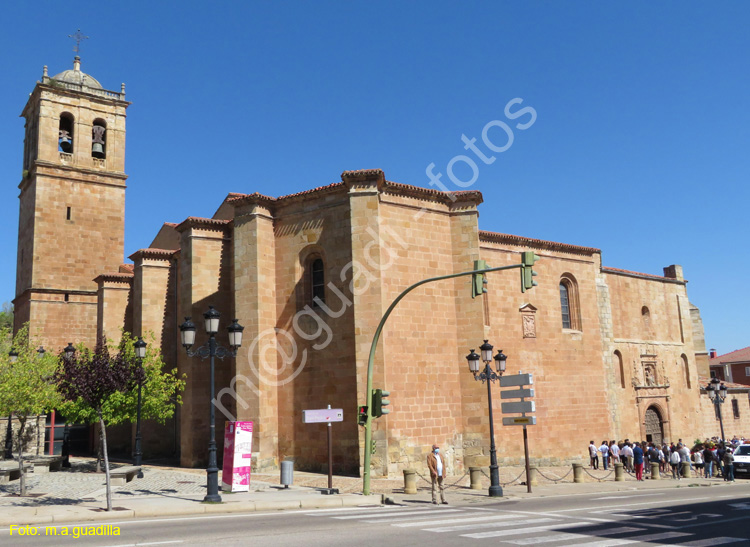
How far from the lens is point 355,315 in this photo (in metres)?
21.2

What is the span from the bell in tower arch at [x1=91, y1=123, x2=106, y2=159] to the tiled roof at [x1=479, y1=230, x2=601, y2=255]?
72.6ft

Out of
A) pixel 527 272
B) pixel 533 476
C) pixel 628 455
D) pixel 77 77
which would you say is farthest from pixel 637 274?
pixel 77 77

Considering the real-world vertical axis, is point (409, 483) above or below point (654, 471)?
above

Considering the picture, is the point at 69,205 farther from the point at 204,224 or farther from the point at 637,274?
the point at 637,274

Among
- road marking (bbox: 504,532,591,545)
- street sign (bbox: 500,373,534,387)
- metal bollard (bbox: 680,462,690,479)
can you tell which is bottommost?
metal bollard (bbox: 680,462,690,479)

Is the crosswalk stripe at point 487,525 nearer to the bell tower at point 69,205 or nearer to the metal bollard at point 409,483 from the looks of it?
the metal bollard at point 409,483

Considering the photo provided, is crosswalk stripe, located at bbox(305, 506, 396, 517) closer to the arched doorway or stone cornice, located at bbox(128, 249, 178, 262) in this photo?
stone cornice, located at bbox(128, 249, 178, 262)

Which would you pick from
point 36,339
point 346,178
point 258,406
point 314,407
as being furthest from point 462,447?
point 36,339

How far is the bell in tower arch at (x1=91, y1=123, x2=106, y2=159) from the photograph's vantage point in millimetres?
35125

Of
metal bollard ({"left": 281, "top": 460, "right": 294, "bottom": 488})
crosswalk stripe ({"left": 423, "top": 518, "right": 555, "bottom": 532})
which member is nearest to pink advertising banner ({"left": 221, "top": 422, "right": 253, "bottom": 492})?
metal bollard ({"left": 281, "top": 460, "right": 294, "bottom": 488})

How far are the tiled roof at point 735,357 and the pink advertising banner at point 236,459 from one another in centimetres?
5639

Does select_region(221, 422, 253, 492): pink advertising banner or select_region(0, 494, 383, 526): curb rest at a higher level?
select_region(221, 422, 253, 492): pink advertising banner

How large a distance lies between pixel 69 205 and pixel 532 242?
2403 cm

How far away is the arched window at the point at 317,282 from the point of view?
22.6 metres
